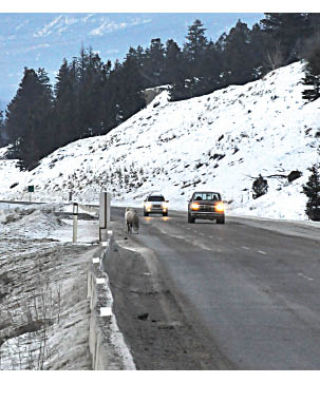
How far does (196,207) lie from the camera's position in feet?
126

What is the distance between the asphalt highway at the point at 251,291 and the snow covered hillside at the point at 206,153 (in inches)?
828

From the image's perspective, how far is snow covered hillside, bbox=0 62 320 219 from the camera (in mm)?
63562

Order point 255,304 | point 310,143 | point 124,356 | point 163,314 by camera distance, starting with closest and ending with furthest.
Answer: point 124,356 → point 163,314 → point 255,304 → point 310,143

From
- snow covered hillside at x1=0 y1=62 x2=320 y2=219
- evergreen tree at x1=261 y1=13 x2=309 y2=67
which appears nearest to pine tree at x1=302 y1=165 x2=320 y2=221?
snow covered hillside at x1=0 y1=62 x2=320 y2=219

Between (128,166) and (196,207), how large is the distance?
5524 centimetres

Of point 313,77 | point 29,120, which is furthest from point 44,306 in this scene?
point 29,120

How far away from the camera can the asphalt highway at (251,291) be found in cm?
901

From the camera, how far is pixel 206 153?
A: 81.3 metres

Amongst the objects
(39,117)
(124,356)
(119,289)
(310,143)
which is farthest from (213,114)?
(124,356)

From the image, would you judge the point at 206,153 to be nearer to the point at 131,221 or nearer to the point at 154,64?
the point at 131,221

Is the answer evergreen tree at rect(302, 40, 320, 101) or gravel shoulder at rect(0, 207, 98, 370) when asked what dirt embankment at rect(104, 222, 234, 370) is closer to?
gravel shoulder at rect(0, 207, 98, 370)

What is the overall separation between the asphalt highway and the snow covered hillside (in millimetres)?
21019
